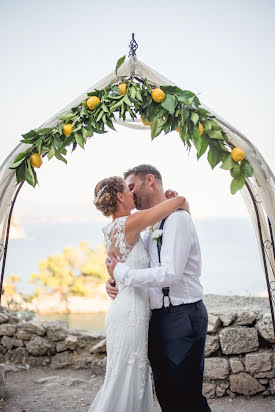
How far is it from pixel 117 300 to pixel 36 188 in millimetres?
1173

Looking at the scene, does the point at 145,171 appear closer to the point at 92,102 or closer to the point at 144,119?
the point at 144,119

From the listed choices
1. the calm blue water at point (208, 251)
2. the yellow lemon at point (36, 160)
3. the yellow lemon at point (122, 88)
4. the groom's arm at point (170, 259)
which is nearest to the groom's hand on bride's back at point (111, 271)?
the groom's arm at point (170, 259)

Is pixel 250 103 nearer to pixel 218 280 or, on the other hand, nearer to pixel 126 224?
pixel 218 280

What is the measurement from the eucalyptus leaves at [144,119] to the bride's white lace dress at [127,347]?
0.83 m

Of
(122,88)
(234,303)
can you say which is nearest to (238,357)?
(234,303)

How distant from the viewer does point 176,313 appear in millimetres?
2559

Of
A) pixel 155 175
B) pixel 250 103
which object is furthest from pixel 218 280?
pixel 155 175

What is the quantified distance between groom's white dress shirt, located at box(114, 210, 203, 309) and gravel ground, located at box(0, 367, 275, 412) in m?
2.35

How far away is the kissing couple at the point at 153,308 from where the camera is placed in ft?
8.25

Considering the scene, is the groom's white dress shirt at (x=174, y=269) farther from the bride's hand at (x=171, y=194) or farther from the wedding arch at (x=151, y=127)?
the wedding arch at (x=151, y=127)

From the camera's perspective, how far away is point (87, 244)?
1257cm

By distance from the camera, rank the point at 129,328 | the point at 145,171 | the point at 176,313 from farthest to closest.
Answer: the point at 145,171, the point at 129,328, the point at 176,313

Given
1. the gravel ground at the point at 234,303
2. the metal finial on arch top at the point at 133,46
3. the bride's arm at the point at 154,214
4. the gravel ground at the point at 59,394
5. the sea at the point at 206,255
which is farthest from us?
the sea at the point at 206,255

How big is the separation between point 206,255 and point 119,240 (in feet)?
115
